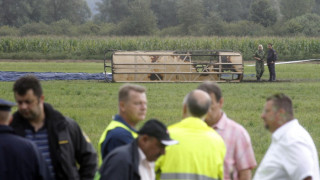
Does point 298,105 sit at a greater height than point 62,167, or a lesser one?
lesser

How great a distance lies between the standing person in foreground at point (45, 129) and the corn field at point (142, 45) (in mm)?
45329

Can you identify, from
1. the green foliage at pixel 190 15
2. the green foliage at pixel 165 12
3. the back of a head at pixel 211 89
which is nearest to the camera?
the back of a head at pixel 211 89

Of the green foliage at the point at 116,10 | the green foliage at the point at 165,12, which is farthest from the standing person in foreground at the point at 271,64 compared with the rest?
the green foliage at the point at 116,10

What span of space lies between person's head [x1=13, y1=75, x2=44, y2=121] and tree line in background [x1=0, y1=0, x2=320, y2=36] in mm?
Result: 66355

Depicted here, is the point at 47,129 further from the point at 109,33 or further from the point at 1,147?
the point at 109,33

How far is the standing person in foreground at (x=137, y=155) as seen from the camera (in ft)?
15.1

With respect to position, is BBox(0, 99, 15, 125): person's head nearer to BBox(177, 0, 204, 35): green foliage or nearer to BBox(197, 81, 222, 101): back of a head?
BBox(197, 81, 222, 101): back of a head

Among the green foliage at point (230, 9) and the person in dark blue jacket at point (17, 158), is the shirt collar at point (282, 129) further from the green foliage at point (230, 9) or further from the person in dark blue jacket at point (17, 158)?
the green foliage at point (230, 9)

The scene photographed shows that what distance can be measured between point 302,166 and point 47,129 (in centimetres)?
227

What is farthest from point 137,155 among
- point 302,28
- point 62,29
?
point 62,29

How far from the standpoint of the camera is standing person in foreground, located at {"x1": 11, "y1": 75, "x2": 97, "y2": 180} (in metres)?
5.47

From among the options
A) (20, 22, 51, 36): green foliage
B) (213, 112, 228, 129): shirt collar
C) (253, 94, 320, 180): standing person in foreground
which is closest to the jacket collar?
(213, 112, 228, 129): shirt collar

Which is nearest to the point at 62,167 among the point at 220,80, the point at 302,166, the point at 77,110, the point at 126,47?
the point at 302,166

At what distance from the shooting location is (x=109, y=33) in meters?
78.4
